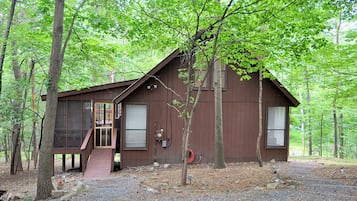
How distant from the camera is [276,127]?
11.6 meters

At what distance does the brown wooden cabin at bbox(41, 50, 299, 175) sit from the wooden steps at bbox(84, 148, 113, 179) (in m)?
0.41

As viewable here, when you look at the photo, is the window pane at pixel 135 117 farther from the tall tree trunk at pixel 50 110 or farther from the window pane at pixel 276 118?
the window pane at pixel 276 118

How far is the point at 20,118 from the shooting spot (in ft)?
35.2

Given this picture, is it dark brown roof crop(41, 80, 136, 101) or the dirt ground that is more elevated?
dark brown roof crop(41, 80, 136, 101)

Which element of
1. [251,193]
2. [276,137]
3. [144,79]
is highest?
[144,79]

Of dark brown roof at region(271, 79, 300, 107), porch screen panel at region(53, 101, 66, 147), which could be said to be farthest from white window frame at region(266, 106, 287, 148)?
porch screen panel at region(53, 101, 66, 147)

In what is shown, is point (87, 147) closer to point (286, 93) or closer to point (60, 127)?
point (60, 127)

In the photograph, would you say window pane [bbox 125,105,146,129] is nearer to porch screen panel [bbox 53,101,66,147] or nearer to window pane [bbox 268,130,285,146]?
porch screen panel [bbox 53,101,66,147]

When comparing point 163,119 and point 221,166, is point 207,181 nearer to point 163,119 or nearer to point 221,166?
point 221,166

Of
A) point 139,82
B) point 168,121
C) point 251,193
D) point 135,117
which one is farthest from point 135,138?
point 251,193

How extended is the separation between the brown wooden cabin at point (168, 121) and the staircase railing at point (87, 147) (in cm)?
5

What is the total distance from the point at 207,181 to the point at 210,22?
412 cm

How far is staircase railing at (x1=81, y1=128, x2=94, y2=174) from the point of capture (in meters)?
9.93

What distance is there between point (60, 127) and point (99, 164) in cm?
220
